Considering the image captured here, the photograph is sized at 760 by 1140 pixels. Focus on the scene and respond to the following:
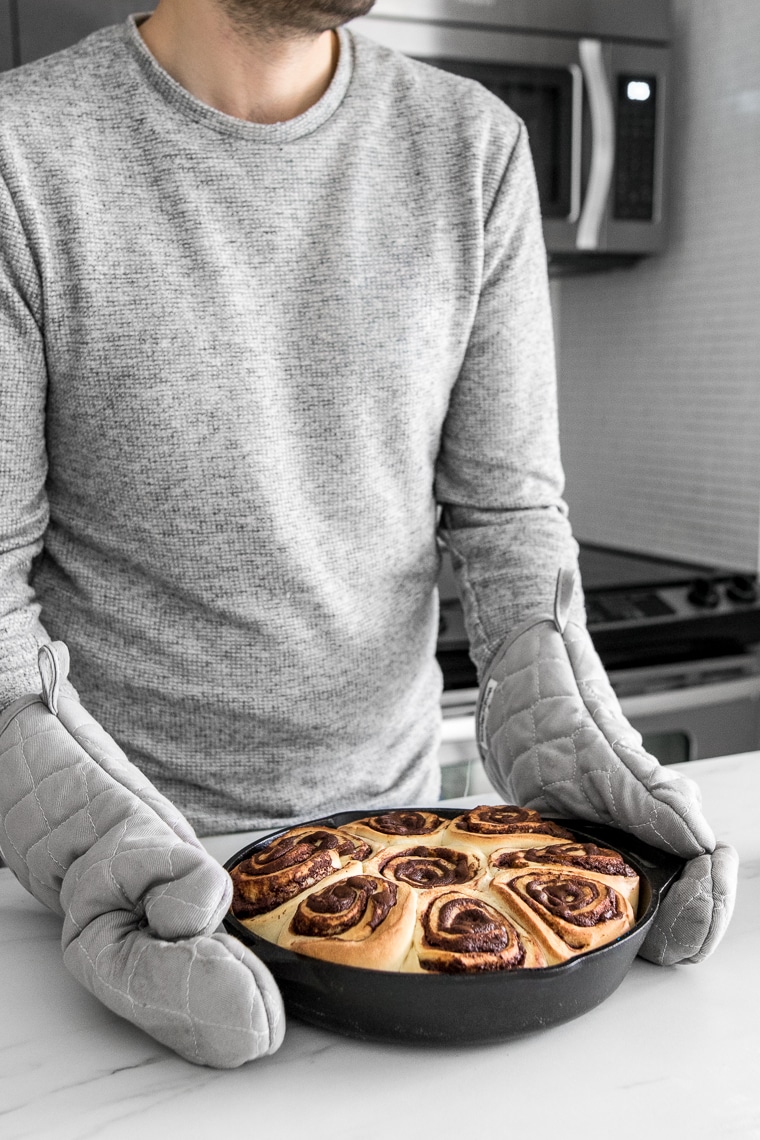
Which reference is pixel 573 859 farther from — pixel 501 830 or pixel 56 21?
pixel 56 21

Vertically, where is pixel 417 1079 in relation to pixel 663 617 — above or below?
above

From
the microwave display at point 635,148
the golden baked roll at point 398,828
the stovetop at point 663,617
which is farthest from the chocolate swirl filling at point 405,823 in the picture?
the microwave display at point 635,148

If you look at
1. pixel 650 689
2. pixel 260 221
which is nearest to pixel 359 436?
pixel 260 221

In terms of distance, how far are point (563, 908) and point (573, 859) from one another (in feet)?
0.21

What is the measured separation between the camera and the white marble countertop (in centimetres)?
57

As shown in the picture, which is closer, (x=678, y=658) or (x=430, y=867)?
(x=430, y=867)

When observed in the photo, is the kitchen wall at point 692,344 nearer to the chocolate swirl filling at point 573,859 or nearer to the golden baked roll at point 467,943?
the chocolate swirl filling at point 573,859

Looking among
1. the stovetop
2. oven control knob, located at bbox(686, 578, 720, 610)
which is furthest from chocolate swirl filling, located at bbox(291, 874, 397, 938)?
oven control knob, located at bbox(686, 578, 720, 610)

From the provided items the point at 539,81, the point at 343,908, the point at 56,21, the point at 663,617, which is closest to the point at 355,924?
the point at 343,908

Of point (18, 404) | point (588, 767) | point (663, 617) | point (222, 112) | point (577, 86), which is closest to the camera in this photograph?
point (588, 767)

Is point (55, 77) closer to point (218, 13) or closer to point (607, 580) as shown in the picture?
point (218, 13)

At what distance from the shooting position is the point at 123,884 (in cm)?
66

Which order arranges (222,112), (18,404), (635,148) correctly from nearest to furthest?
1. (18,404)
2. (222,112)
3. (635,148)

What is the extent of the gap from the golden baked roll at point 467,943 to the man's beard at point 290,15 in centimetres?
71
